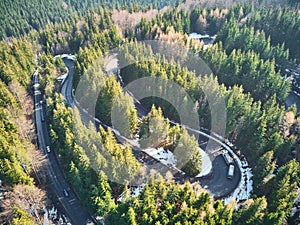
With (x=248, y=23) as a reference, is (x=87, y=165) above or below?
below

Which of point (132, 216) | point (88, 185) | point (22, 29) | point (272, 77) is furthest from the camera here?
point (22, 29)

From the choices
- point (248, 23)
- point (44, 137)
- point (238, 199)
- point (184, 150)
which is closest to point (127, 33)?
point (248, 23)

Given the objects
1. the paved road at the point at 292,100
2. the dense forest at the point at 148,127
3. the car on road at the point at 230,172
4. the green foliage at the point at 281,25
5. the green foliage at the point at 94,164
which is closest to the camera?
the dense forest at the point at 148,127

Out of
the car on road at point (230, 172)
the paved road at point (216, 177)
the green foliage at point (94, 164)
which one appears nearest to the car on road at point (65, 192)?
the green foliage at point (94, 164)

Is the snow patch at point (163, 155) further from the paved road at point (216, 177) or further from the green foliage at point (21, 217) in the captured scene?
the green foliage at point (21, 217)

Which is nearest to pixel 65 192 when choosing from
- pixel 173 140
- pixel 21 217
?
pixel 21 217

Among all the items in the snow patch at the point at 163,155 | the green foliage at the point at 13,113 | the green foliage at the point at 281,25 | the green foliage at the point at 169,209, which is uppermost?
the green foliage at the point at 281,25

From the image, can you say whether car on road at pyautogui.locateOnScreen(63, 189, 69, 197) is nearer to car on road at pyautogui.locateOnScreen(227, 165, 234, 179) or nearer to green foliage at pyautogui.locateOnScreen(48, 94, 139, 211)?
green foliage at pyautogui.locateOnScreen(48, 94, 139, 211)

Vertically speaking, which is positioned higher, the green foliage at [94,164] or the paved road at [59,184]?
the green foliage at [94,164]

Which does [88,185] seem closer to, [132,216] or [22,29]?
[132,216]
